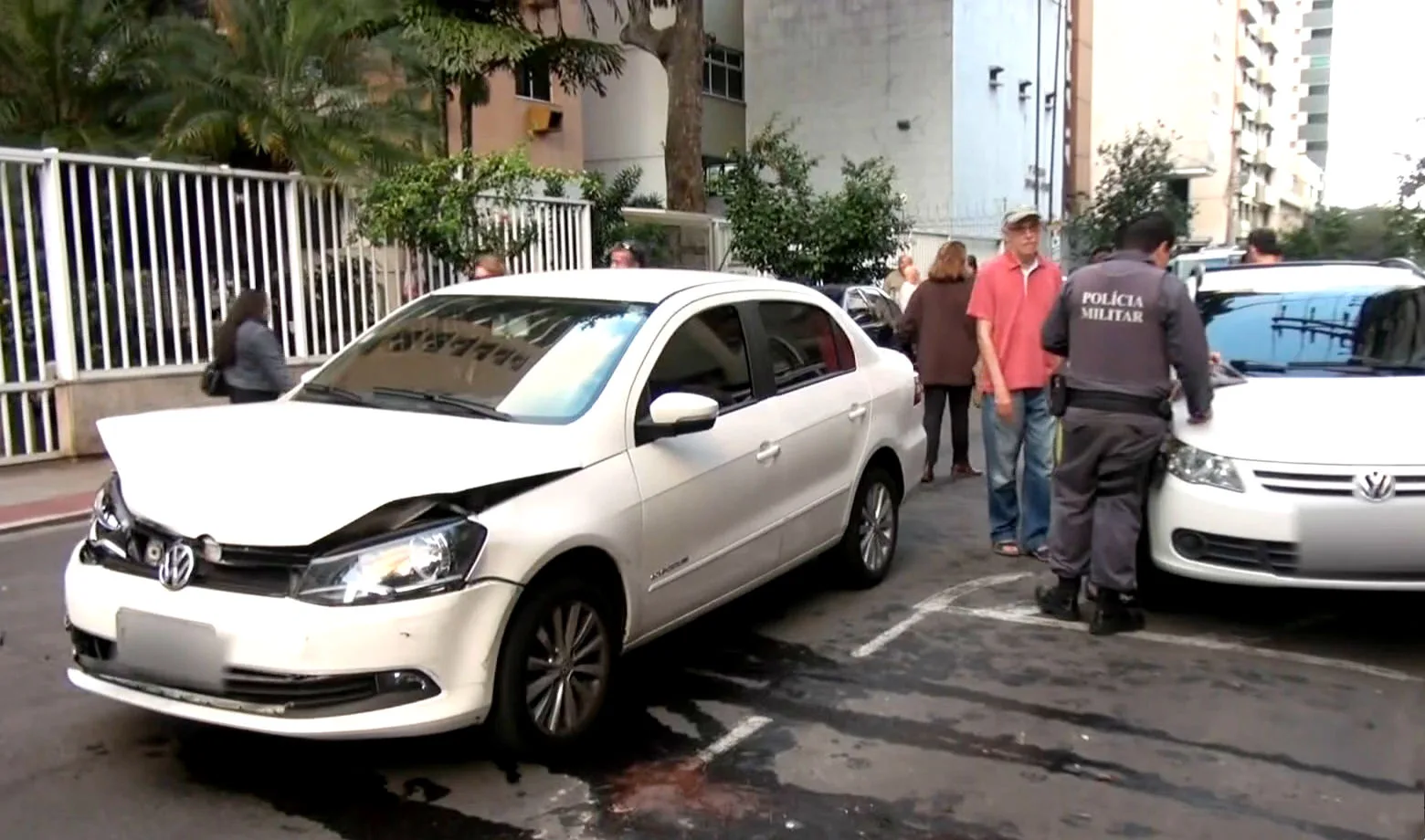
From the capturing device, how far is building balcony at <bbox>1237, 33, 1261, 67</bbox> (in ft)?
220

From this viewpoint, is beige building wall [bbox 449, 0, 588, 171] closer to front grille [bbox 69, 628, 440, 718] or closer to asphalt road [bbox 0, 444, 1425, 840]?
asphalt road [bbox 0, 444, 1425, 840]

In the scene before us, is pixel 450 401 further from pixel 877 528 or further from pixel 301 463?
pixel 877 528

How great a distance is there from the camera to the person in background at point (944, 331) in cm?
925

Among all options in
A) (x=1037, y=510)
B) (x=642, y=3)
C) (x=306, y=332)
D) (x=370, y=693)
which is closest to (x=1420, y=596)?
(x=1037, y=510)

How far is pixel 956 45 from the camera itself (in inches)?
1156

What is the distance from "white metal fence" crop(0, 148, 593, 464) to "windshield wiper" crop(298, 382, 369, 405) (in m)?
6.30

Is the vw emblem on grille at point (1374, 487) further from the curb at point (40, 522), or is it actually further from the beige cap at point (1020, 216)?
the curb at point (40, 522)

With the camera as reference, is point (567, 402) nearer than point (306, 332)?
Yes

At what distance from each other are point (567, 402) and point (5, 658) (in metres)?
2.90

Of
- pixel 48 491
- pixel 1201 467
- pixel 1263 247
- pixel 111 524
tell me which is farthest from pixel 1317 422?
pixel 48 491

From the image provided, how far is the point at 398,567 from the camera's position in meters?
3.71

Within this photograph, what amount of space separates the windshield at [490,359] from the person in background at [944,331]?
464cm

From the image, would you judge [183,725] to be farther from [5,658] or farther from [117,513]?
[5,658]

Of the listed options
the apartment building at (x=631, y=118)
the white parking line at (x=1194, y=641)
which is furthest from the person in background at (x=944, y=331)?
the apartment building at (x=631, y=118)
